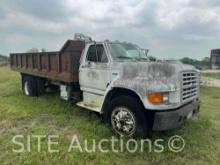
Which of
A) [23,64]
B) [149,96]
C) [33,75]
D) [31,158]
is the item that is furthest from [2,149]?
[23,64]

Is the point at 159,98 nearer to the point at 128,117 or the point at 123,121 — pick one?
the point at 128,117

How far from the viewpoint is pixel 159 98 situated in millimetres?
4441

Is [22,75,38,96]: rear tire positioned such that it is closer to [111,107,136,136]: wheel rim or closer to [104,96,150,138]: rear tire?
[104,96,150,138]: rear tire

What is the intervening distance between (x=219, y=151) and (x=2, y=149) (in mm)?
4253

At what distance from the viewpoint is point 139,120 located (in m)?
4.72

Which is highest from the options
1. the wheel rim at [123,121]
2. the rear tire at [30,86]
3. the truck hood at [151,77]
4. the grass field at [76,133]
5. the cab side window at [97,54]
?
the cab side window at [97,54]

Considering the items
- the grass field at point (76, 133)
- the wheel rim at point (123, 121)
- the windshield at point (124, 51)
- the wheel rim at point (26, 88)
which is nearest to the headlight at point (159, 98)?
the wheel rim at point (123, 121)

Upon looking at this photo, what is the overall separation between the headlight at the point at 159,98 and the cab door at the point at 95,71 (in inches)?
54.8

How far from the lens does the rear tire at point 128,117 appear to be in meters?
4.71

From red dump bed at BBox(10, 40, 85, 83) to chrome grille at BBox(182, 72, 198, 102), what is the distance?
3053 mm

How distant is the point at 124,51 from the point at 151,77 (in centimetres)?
155

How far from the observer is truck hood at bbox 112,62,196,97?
4477 millimetres

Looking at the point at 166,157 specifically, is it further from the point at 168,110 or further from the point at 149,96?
the point at 149,96

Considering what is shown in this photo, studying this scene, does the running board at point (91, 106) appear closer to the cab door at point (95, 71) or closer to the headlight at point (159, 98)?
the cab door at point (95, 71)
